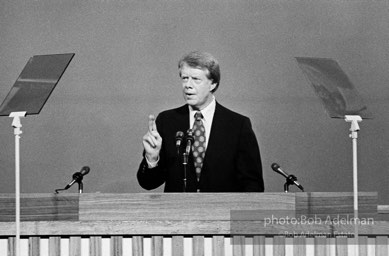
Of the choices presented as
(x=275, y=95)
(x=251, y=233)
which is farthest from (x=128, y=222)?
(x=275, y=95)

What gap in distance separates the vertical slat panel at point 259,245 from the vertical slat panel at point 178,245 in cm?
28

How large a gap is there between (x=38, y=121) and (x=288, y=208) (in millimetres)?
3405

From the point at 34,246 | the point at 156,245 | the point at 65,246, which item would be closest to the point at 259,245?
the point at 156,245

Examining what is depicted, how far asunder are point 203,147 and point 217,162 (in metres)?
0.13

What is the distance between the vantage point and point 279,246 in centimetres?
354

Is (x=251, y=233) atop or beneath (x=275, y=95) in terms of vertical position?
beneath

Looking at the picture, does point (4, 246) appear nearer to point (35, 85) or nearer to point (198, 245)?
point (35, 85)

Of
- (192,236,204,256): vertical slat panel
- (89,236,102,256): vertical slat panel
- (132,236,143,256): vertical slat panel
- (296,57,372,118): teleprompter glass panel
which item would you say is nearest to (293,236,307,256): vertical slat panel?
(192,236,204,256): vertical slat panel

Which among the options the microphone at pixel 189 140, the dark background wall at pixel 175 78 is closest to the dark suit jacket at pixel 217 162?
the microphone at pixel 189 140

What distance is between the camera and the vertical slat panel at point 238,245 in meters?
3.53

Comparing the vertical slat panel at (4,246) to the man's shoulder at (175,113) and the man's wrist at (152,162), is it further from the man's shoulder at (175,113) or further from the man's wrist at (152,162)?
the man's shoulder at (175,113)

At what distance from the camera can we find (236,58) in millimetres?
6688

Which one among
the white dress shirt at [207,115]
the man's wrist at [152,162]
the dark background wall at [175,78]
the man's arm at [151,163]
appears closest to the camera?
the man's arm at [151,163]

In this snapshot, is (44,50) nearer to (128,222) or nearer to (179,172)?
(179,172)
